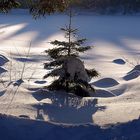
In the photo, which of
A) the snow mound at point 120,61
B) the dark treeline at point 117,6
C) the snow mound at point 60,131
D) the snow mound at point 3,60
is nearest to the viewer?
the snow mound at point 60,131

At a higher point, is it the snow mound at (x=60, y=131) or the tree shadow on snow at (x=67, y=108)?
the snow mound at (x=60, y=131)

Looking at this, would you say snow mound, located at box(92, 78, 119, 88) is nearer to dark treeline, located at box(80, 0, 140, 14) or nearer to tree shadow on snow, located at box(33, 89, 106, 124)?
tree shadow on snow, located at box(33, 89, 106, 124)

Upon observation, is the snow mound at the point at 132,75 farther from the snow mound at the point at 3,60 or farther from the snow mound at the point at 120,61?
the snow mound at the point at 3,60

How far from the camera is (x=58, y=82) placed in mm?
9305

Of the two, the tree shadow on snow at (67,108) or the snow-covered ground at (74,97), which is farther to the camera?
the tree shadow on snow at (67,108)

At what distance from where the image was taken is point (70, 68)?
8.88 m

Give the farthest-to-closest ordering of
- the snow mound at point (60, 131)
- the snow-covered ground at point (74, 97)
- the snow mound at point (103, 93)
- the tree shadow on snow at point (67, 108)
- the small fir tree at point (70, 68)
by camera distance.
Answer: the snow mound at point (103, 93) < the small fir tree at point (70, 68) < the tree shadow on snow at point (67, 108) < the snow-covered ground at point (74, 97) < the snow mound at point (60, 131)

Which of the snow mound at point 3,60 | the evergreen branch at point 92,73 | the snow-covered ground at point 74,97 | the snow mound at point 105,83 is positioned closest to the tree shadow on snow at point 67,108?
the snow-covered ground at point 74,97

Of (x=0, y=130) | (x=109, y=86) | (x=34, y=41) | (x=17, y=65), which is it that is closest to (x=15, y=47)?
(x=34, y=41)

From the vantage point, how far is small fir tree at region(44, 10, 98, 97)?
350 inches

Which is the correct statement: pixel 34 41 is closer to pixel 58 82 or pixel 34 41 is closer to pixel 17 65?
pixel 17 65

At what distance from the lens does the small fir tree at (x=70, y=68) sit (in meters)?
8.88

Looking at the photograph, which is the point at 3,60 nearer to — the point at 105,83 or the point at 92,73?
the point at 105,83

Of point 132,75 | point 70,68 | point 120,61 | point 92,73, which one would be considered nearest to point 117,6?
point 120,61
